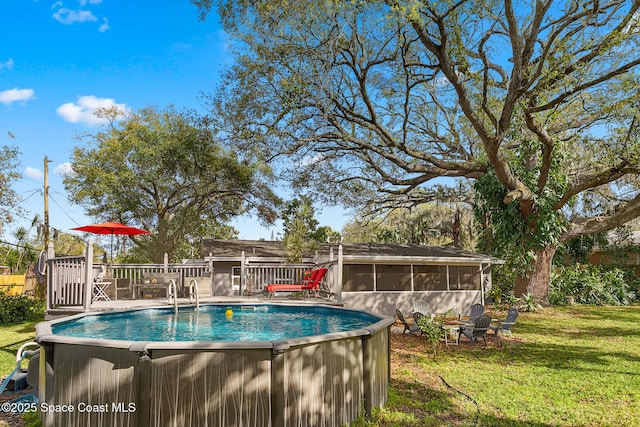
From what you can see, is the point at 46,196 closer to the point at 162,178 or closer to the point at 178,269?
the point at 162,178

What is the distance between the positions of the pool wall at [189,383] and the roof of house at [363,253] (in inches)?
488

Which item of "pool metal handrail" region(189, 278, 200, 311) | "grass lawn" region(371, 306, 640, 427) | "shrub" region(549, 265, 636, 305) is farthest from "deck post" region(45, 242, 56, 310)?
"shrub" region(549, 265, 636, 305)

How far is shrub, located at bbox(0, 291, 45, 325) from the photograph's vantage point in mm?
16172

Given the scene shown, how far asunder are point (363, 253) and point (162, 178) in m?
12.7

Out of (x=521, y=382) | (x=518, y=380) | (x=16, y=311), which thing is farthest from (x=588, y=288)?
(x=16, y=311)

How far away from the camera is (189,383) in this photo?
4.62 metres

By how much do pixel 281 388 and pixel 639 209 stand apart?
59.1 ft

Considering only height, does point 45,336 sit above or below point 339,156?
below

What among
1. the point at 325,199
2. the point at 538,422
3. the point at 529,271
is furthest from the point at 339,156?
the point at 538,422

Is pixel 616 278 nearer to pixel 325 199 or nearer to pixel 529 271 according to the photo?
pixel 529 271

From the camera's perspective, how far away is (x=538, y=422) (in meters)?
5.81

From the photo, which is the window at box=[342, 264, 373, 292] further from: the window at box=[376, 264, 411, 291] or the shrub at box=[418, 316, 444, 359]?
the shrub at box=[418, 316, 444, 359]

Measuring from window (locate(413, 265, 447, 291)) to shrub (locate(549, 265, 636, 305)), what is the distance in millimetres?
6198

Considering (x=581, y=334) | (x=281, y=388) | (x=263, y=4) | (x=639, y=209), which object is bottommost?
(x=581, y=334)
